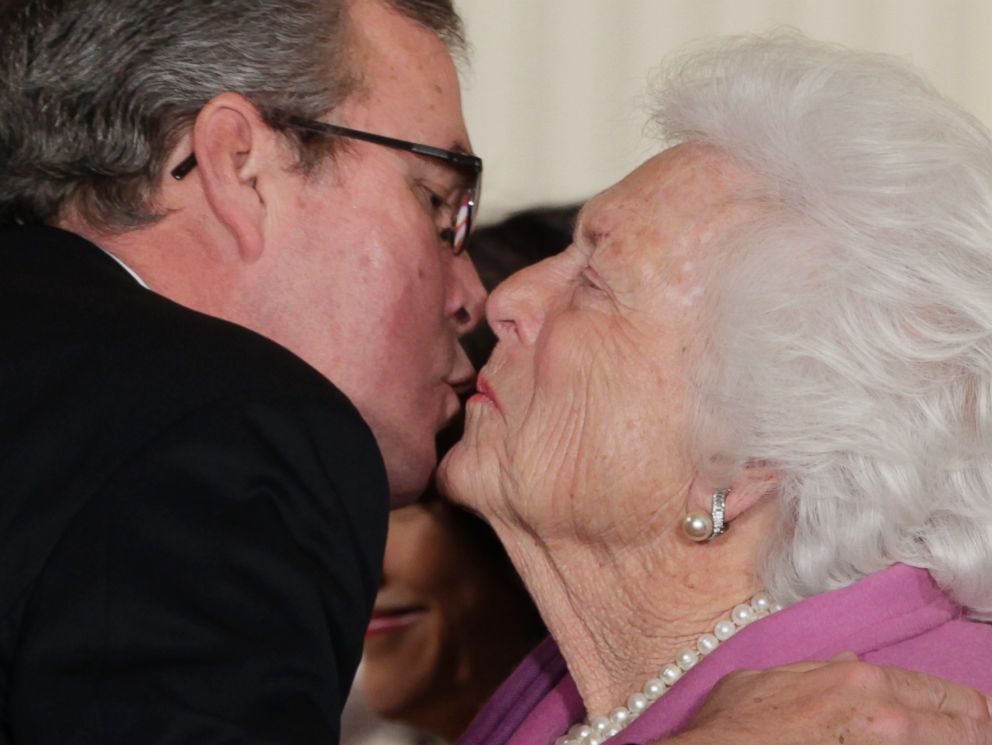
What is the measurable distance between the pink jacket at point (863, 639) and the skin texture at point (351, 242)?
66 cm

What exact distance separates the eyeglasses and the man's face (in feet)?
0.04

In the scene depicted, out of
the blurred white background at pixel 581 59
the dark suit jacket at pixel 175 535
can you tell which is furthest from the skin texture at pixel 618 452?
the blurred white background at pixel 581 59

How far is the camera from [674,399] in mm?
1689

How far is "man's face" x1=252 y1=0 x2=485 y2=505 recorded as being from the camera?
6.57 feet

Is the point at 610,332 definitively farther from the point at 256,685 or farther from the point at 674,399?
the point at 256,685

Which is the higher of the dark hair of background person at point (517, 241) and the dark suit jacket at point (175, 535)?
the dark suit jacket at point (175, 535)

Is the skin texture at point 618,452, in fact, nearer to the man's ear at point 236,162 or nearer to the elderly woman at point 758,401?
the elderly woman at point 758,401

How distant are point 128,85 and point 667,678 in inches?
42.1

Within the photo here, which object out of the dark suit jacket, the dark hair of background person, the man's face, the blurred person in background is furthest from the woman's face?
the dark hair of background person

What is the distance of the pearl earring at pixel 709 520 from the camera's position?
168 centimetres

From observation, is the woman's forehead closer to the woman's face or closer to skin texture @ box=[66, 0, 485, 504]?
the woman's face

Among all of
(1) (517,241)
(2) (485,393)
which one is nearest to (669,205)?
A: (2) (485,393)

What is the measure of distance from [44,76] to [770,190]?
1.02m

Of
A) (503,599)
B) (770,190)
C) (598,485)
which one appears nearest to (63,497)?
(598,485)
